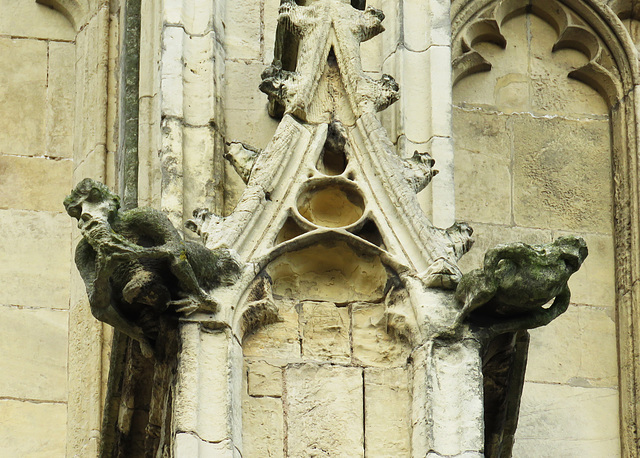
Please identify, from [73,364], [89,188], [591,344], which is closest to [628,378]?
[591,344]

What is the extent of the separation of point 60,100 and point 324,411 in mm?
3841

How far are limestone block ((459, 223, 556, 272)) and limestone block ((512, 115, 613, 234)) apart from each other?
0.15 feet

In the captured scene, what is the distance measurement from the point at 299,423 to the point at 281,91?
1485mm

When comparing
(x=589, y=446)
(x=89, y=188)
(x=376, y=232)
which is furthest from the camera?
(x=589, y=446)

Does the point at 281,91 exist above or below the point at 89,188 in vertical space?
above

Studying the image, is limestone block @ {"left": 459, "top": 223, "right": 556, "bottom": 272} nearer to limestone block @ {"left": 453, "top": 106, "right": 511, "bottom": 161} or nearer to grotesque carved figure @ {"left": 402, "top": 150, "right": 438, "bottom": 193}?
limestone block @ {"left": 453, "top": 106, "right": 511, "bottom": 161}

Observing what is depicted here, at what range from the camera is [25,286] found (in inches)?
484

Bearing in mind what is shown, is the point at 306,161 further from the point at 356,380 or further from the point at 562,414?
the point at 562,414

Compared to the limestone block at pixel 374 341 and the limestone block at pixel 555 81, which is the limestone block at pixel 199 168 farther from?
the limestone block at pixel 555 81

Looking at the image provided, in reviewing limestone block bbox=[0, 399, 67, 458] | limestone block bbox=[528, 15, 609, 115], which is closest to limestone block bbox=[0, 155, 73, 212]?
limestone block bbox=[0, 399, 67, 458]

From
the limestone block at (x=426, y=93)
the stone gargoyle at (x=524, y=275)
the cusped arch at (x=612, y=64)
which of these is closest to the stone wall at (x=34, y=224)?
the cusped arch at (x=612, y=64)

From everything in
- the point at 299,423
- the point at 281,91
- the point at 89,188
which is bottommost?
the point at 299,423

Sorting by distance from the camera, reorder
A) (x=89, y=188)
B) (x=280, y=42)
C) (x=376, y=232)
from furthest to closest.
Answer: (x=280, y=42)
(x=376, y=232)
(x=89, y=188)

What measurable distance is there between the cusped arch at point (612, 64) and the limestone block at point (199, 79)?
2.05 meters
